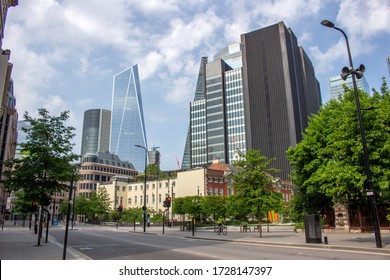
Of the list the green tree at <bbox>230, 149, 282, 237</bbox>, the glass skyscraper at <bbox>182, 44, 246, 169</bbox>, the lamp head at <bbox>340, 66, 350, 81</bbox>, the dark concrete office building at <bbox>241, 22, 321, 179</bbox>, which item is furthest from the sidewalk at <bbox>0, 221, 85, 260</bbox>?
the glass skyscraper at <bbox>182, 44, 246, 169</bbox>

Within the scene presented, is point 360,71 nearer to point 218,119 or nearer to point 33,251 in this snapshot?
point 33,251

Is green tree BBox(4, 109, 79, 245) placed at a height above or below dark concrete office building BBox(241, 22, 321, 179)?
below

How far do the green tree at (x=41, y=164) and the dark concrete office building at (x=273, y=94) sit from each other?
114535 millimetres

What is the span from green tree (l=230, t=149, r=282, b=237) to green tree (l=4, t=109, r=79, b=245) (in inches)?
652

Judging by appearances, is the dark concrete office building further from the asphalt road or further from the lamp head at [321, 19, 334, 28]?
the lamp head at [321, 19, 334, 28]

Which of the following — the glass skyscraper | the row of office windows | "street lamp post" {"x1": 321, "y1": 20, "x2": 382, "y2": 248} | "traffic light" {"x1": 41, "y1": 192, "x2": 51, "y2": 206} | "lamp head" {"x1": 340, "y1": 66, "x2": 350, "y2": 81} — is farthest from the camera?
the glass skyscraper

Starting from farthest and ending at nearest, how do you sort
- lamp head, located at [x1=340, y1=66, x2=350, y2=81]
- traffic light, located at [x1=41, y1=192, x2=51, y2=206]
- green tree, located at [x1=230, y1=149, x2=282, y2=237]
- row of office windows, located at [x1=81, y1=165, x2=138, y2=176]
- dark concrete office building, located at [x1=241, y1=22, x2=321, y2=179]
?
dark concrete office building, located at [x1=241, y1=22, x2=321, y2=179]
row of office windows, located at [x1=81, y1=165, x2=138, y2=176]
green tree, located at [x1=230, y1=149, x2=282, y2=237]
traffic light, located at [x1=41, y1=192, x2=51, y2=206]
lamp head, located at [x1=340, y1=66, x2=350, y2=81]

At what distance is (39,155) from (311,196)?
2842 centimetres

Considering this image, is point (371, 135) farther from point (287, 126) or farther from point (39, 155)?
point (287, 126)

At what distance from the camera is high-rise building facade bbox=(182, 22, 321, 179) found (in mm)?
133250

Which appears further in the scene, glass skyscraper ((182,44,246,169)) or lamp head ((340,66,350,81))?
glass skyscraper ((182,44,246,169))

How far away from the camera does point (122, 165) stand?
146375 mm

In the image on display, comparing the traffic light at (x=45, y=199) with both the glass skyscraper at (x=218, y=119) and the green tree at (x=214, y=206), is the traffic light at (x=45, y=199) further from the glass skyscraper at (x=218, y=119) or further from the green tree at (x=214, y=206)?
the glass skyscraper at (x=218, y=119)

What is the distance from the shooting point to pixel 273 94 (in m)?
137
